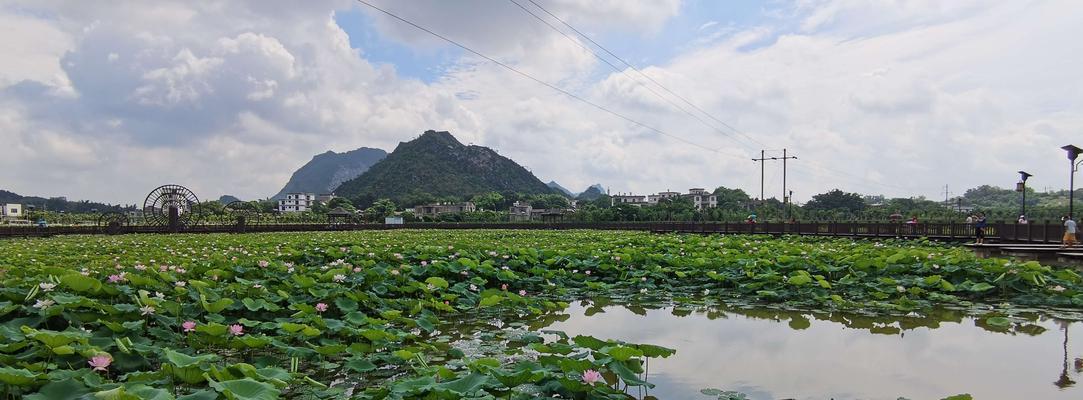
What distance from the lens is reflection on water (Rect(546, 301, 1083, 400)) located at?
3479mm

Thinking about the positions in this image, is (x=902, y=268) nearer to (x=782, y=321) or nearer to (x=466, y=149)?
(x=782, y=321)

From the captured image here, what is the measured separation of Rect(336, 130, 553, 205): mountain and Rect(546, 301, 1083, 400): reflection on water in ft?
287

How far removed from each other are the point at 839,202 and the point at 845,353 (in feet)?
243

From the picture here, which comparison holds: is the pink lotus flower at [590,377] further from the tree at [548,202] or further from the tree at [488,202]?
the tree at [548,202]

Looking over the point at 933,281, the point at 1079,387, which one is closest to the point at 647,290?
the point at 933,281

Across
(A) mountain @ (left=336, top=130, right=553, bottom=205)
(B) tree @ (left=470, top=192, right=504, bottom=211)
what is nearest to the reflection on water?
(B) tree @ (left=470, top=192, right=504, bottom=211)

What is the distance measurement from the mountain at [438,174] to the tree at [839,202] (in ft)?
177

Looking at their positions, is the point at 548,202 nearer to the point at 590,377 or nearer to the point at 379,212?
the point at 379,212

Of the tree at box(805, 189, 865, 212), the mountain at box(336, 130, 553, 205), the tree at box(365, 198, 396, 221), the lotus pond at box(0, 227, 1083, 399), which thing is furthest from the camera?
the mountain at box(336, 130, 553, 205)

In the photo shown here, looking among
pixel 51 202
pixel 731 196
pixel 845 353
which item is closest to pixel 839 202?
pixel 731 196

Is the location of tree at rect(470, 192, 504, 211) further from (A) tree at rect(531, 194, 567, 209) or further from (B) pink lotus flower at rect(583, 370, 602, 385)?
(B) pink lotus flower at rect(583, 370, 602, 385)

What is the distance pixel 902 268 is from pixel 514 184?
108 metres

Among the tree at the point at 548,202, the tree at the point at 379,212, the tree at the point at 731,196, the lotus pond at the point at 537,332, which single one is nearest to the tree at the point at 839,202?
the tree at the point at 731,196

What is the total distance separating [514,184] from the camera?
115125 millimetres
